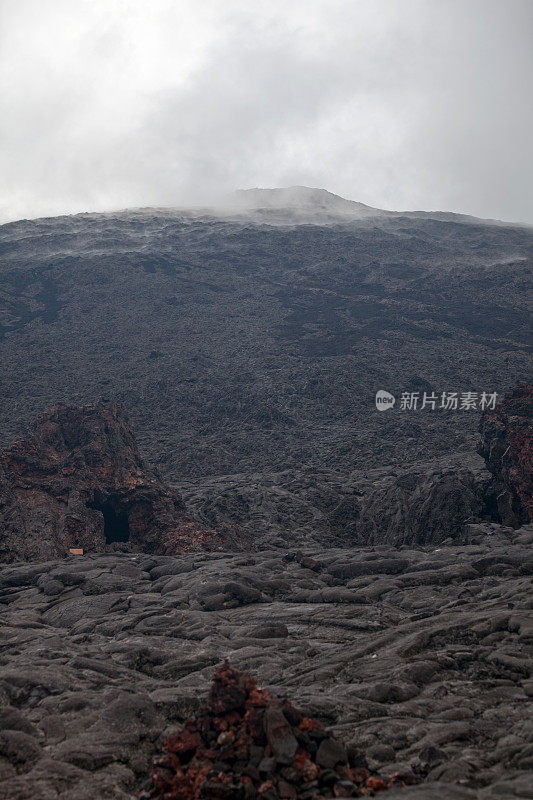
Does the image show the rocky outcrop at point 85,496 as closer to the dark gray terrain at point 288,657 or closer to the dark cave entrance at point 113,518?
the dark cave entrance at point 113,518

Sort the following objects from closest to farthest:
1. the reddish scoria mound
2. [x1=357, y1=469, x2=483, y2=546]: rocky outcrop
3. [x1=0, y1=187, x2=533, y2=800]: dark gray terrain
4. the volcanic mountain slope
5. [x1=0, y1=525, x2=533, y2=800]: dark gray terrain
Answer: the reddish scoria mound → [x1=0, y1=525, x2=533, y2=800]: dark gray terrain → [x1=0, y1=187, x2=533, y2=800]: dark gray terrain → [x1=357, y1=469, x2=483, y2=546]: rocky outcrop → the volcanic mountain slope

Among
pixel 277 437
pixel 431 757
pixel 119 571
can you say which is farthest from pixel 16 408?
pixel 431 757

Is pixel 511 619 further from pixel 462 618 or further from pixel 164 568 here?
pixel 164 568

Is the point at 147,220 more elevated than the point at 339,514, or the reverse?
the point at 147,220

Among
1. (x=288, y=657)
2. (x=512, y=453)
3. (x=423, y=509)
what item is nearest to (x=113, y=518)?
(x=423, y=509)

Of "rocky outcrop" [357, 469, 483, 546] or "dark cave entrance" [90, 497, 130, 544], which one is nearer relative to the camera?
"rocky outcrop" [357, 469, 483, 546]

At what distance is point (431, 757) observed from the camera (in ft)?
26.4

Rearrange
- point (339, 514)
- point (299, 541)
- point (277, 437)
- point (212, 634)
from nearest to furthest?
point (212, 634), point (299, 541), point (339, 514), point (277, 437)

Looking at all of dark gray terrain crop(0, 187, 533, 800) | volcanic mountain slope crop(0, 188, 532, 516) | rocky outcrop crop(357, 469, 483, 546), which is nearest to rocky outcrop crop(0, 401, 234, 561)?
dark gray terrain crop(0, 187, 533, 800)

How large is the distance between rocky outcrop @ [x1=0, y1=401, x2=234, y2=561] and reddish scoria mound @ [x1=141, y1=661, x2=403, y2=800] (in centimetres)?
1792

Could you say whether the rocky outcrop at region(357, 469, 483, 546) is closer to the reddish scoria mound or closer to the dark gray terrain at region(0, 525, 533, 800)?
the dark gray terrain at region(0, 525, 533, 800)

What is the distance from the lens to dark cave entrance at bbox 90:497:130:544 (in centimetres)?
3006

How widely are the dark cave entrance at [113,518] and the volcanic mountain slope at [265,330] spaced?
10.6m

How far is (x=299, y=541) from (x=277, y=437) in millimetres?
21088
